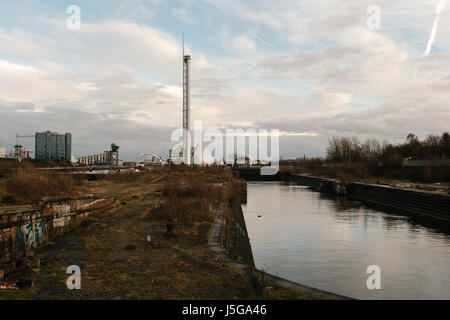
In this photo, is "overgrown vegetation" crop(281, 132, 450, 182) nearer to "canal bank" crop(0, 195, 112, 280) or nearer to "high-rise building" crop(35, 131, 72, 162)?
"canal bank" crop(0, 195, 112, 280)

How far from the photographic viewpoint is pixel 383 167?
81.3m

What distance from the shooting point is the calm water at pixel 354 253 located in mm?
13406

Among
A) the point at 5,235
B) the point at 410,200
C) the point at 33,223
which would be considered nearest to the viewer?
the point at 5,235

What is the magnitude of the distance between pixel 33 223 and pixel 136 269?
5.21m

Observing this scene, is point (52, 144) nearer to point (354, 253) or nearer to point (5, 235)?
point (354, 253)

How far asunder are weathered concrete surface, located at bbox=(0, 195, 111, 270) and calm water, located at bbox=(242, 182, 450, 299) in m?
8.73

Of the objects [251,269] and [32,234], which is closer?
[251,269]

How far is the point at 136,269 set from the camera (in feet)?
33.8

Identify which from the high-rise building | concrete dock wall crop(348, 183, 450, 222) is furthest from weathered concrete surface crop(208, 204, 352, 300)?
the high-rise building

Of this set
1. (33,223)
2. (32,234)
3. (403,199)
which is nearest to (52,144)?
(403,199)

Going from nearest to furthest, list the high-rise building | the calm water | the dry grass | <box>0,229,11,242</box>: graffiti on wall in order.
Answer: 1. <box>0,229,11,242</box>: graffiti on wall
2. the calm water
3. the dry grass
4. the high-rise building

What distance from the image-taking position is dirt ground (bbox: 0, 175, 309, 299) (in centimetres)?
827

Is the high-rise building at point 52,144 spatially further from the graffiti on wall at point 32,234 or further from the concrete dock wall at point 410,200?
the graffiti on wall at point 32,234
